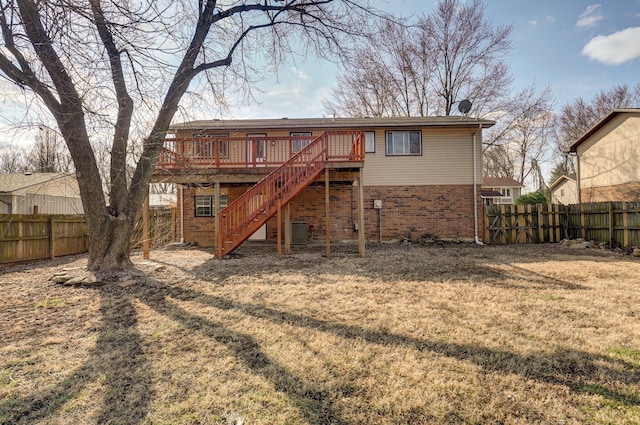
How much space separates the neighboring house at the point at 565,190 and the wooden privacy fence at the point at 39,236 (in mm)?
32211

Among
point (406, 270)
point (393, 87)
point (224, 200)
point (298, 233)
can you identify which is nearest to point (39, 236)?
point (224, 200)

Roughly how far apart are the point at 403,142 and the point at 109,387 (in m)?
11.5

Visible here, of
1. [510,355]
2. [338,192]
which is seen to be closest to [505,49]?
[338,192]

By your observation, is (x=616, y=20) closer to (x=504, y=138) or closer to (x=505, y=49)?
(x=505, y=49)

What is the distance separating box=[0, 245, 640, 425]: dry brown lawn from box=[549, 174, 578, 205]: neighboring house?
24.7 metres

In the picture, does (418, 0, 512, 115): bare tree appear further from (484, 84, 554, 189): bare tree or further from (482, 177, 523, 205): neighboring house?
(482, 177, 523, 205): neighboring house

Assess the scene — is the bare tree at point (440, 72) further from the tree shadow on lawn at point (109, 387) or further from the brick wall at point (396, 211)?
the tree shadow on lawn at point (109, 387)

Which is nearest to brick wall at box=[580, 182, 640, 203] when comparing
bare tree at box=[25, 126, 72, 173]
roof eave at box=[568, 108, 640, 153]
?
roof eave at box=[568, 108, 640, 153]

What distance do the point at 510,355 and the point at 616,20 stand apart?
18433 millimetres

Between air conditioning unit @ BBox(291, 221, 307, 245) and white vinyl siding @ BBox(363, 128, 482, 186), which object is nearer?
air conditioning unit @ BBox(291, 221, 307, 245)

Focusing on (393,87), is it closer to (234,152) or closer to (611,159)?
(611,159)

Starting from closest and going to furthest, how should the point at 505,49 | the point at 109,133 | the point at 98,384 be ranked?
the point at 98,384, the point at 109,133, the point at 505,49

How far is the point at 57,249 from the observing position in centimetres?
926

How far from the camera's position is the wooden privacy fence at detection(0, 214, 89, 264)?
7.68m
